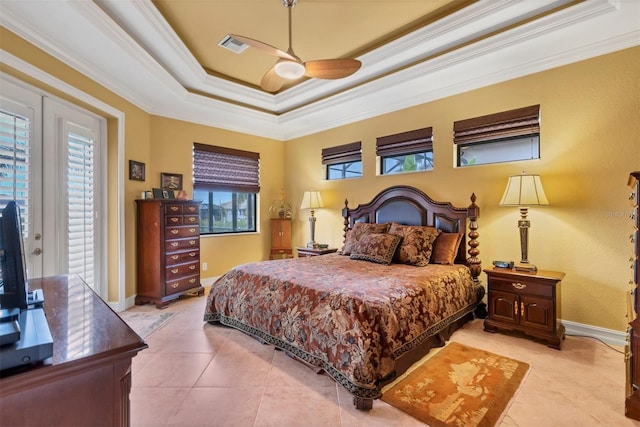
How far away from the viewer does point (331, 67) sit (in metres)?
2.74

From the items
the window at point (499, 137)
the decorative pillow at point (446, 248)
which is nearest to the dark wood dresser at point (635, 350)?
the window at point (499, 137)

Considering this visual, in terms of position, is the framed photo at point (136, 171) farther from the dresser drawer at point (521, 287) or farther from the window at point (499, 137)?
the dresser drawer at point (521, 287)

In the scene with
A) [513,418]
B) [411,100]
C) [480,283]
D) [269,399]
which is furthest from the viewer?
[411,100]

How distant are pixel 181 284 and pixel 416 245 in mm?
3078

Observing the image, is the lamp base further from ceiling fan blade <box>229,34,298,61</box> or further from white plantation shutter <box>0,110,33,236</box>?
white plantation shutter <box>0,110,33,236</box>

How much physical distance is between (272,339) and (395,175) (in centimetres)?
277

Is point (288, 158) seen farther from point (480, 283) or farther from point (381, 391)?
point (381, 391)

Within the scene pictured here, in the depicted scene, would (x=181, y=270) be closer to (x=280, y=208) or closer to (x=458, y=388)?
(x=280, y=208)

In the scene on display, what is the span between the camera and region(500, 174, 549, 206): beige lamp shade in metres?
2.84

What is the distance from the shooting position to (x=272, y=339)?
2.57 meters

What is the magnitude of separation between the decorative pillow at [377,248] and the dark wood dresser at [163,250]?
2.30 m

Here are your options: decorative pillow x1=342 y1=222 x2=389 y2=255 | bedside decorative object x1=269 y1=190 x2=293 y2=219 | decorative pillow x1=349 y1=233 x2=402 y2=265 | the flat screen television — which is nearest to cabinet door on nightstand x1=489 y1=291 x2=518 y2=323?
decorative pillow x1=349 y1=233 x2=402 y2=265

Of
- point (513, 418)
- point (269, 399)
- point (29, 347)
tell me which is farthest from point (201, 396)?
point (513, 418)

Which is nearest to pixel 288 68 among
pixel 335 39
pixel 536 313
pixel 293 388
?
pixel 335 39
